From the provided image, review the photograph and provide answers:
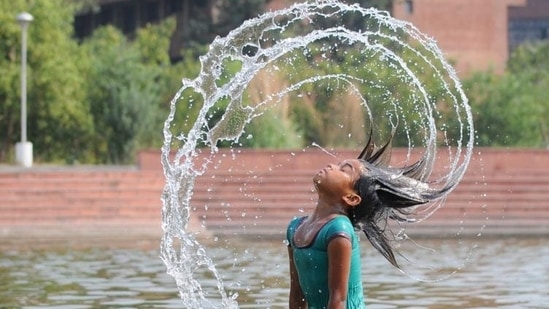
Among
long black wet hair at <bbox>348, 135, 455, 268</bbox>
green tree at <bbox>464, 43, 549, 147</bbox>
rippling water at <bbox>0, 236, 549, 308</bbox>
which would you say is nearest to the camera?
long black wet hair at <bbox>348, 135, 455, 268</bbox>

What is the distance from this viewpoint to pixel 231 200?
26.1 m

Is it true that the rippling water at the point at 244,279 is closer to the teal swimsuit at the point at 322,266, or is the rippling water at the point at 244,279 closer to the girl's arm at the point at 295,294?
the girl's arm at the point at 295,294

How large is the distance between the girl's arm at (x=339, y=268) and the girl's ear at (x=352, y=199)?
26 centimetres

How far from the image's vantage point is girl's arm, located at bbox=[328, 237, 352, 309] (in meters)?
5.89

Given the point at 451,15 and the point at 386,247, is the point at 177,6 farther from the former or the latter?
the point at 386,247

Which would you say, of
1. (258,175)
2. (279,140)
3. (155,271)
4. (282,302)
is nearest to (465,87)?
(279,140)

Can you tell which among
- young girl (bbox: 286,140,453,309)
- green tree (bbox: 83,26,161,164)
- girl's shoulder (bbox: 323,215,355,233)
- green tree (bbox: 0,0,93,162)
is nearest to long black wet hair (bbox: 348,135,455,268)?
young girl (bbox: 286,140,453,309)

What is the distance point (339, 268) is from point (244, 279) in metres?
10.2

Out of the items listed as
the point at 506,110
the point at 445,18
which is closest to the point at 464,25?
the point at 445,18

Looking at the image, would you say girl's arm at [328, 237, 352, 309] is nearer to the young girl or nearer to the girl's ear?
the young girl

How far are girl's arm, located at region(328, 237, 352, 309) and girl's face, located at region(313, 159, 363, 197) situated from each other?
0.28 m

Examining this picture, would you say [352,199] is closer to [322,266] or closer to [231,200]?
[322,266]

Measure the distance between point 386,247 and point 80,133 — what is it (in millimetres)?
37208

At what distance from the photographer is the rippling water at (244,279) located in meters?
13.5
